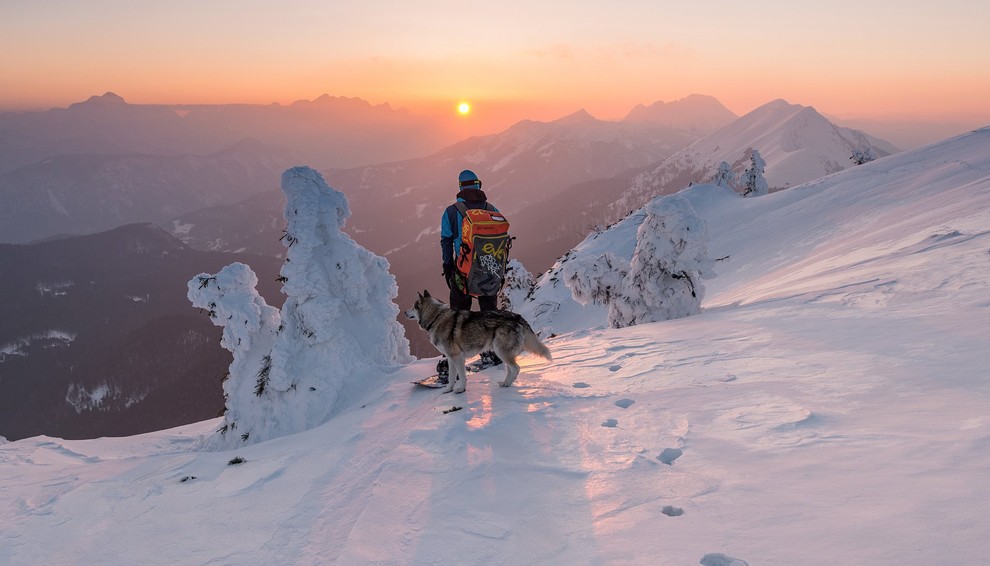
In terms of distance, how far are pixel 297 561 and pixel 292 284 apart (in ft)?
41.8

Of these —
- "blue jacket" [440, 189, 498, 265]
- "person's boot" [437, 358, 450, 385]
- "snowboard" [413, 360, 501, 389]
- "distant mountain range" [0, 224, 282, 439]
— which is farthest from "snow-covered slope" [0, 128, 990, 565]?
"distant mountain range" [0, 224, 282, 439]

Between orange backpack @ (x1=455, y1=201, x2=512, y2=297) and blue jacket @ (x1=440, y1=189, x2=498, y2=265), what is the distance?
0.09 meters

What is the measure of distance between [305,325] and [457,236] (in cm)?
949

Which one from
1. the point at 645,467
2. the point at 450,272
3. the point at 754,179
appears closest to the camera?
the point at 645,467

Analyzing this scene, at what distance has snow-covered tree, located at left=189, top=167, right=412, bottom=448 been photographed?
14.4 meters

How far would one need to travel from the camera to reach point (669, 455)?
4.18 m

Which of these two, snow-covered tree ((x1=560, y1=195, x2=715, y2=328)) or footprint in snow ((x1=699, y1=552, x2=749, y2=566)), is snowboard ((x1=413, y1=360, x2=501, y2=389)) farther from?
snow-covered tree ((x1=560, y1=195, x2=715, y2=328))

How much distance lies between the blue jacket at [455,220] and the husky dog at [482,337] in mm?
1302

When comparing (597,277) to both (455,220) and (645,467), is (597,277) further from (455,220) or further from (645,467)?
(645,467)

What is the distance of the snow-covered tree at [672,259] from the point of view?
1463cm

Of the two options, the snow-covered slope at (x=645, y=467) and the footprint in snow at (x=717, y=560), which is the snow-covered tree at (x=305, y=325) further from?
the footprint in snow at (x=717, y=560)

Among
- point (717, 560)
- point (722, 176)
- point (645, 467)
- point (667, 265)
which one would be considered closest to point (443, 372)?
point (645, 467)

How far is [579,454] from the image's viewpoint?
14.8 ft

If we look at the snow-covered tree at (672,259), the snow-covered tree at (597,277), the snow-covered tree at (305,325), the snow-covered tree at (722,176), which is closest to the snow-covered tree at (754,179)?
the snow-covered tree at (722,176)
